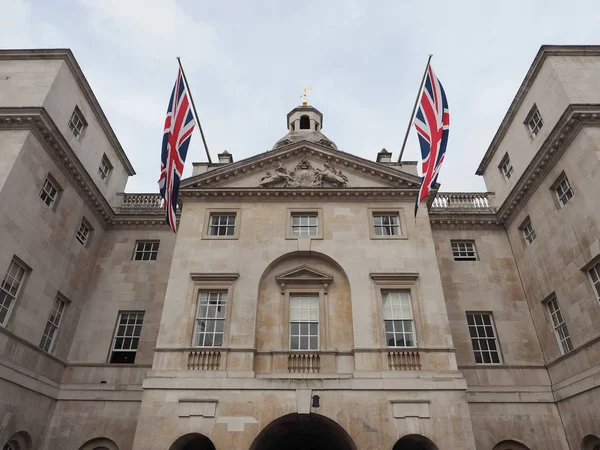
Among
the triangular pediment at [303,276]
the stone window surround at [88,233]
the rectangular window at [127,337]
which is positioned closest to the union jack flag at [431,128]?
the triangular pediment at [303,276]

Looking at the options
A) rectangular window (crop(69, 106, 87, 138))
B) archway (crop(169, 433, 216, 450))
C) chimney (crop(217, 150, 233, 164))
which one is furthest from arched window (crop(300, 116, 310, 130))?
archway (crop(169, 433, 216, 450))

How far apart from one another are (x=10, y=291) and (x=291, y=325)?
11252mm

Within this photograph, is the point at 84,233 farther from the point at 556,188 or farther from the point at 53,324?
the point at 556,188

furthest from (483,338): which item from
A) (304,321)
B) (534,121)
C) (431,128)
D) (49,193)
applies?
(49,193)

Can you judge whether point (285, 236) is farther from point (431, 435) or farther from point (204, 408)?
point (431, 435)

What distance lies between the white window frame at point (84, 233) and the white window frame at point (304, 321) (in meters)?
11.7

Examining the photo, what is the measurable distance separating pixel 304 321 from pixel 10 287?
11.8 metres

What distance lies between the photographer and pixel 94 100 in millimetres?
22688

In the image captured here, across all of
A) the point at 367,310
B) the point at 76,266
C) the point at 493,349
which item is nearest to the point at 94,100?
the point at 76,266

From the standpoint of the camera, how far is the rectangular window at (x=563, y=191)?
18078mm

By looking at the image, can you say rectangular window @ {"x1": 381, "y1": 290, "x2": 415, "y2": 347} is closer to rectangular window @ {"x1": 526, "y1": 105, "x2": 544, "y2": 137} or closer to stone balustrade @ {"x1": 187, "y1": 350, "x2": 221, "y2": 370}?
stone balustrade @ {"x1": 187, "y1": 350, "x2": 221, "y2": 370}

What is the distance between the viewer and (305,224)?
65.5 ft

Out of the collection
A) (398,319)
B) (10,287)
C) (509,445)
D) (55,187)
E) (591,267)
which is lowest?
(509,445)

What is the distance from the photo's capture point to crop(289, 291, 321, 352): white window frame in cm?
1689
